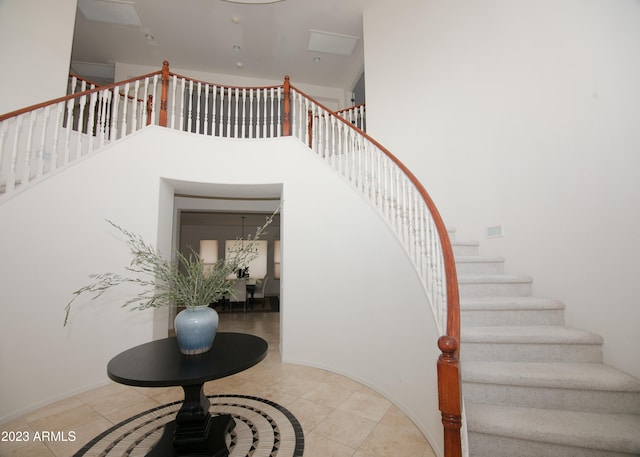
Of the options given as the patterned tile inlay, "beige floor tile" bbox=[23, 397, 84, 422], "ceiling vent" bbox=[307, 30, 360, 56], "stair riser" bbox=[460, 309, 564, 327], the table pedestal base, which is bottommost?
the patterned tile inlay

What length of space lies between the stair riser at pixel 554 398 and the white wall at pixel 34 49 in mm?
5573

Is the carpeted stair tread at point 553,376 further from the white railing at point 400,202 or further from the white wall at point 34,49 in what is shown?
the white wall at point 34,49

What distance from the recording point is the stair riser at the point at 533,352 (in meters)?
2.00

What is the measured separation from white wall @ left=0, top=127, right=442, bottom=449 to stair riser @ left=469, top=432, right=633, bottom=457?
37 cm

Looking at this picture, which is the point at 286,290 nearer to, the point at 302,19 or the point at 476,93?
the point at 476,93

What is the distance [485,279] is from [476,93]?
93.9 inches

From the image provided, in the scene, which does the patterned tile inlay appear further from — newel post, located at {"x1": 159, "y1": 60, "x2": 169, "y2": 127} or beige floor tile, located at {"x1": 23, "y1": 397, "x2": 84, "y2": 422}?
newel post, located at {"x1": 159, "y1": 60, "x2": 169, "y2": 127}

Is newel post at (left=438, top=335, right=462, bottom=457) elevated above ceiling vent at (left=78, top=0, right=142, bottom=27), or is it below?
below

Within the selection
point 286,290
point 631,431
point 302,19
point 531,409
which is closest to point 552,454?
point 531,409

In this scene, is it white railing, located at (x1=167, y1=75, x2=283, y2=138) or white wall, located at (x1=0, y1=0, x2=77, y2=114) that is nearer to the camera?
white wall, located at (x1=0, y1=0, x2=77, y2=114)

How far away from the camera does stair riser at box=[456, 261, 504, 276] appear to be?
2885 mm

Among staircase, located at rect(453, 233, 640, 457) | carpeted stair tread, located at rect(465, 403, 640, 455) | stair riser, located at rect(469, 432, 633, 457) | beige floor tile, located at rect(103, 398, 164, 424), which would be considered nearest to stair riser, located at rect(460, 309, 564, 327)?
staircase, located at rect(453, 233, 640, 457)

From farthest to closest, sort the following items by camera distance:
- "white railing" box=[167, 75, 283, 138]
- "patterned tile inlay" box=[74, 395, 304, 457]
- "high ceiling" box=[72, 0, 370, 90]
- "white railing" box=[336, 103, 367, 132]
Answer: "white railing" box=[336, 103, 367, 132]
"high ceiling" box=[72, 0, 370, 90]
"white railing" box=[167, 75, 283, 138]
"patterned tile inlay" box=[74, 395, 304, 457]

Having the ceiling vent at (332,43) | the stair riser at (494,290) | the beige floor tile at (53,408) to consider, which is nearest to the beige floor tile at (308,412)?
the stair riser at (494,290)
